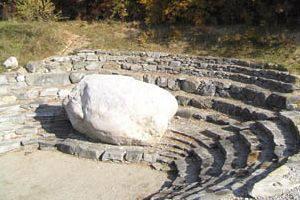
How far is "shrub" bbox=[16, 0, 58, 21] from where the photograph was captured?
16.0 meters

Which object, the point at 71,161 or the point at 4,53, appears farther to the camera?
the point at 4,53

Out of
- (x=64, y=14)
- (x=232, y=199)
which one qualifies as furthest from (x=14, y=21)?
(x=232, y=199)

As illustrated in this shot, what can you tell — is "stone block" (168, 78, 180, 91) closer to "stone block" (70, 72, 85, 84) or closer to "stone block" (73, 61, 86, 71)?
"stone block" (70, 72, 85, 84)

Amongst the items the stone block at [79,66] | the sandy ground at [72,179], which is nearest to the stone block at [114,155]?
the sandy ground at [72,179]

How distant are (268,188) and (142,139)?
13.6 feet

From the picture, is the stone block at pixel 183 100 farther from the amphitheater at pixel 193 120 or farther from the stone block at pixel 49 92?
the stone block at pixel 49 92

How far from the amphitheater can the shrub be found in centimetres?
271

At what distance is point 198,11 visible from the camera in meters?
14.8

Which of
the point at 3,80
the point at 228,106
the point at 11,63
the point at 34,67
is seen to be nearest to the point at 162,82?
the point at 228,106

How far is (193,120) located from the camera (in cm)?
1147

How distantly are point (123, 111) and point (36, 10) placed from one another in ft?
23.1

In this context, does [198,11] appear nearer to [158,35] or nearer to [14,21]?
[158,35]

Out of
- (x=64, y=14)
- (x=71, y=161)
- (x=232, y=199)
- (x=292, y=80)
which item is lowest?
(x=71, y=161)

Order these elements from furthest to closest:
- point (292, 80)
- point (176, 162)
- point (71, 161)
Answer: point (292, 80), point (71, 161), point (176, 162)
